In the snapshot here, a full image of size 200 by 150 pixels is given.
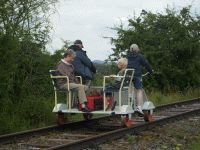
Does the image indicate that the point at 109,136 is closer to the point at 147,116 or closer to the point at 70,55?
the point at 70,55

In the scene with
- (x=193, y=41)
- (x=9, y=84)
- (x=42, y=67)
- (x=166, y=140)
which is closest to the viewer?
(x=166, y=140)

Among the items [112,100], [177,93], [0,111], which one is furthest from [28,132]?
[177,93]

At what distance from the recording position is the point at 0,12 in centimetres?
1302

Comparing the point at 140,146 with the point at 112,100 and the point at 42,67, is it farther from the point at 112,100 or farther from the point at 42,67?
the point at 42,67

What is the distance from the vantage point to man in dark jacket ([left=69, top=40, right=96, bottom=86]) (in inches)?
522

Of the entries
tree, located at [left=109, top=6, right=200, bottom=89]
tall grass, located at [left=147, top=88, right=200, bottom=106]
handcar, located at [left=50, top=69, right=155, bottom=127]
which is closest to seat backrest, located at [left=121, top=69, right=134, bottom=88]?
handcar, located at [left=50, top=69, right=155, bottom=127]

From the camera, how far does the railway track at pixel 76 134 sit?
1063 centimetres

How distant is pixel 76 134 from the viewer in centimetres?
1231

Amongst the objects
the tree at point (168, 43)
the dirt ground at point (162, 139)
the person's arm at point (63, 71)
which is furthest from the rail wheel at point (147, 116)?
the tree at point (168, 43)

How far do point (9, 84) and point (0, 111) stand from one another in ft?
2.23

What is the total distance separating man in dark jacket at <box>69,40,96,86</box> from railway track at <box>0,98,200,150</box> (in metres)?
1.24

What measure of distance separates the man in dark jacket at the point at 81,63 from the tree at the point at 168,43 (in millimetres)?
12320

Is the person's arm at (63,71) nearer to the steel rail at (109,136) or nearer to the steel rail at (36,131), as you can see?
the steel rail at (36,131)

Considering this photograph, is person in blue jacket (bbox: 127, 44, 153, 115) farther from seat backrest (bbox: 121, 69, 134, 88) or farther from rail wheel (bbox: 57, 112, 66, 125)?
rail wheel (bbox: 57, 112, 66, 125)
